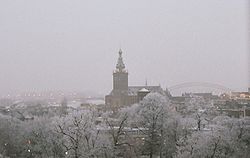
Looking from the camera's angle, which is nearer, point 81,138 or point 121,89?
point 81,138

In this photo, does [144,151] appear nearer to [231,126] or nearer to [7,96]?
[231,126]

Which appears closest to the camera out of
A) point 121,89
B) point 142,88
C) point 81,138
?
point 81,138

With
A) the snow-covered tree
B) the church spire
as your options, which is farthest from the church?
the snow-covered tree

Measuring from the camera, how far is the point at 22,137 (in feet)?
64.7

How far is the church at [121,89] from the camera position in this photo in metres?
47.4

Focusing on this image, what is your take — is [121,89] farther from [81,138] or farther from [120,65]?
[81,138]

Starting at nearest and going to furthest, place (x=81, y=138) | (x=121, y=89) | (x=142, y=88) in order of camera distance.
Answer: (x=81, y=138) → (x=142, y=88) → (x=121, y=89)

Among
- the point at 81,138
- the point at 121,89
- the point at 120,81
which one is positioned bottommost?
the point at 81,138

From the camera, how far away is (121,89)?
49875mm

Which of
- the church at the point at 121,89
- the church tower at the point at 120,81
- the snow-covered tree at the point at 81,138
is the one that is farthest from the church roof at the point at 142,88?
the snow-covered tree at the point at 81,138

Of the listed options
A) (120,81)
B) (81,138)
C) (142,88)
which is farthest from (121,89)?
(81,138)

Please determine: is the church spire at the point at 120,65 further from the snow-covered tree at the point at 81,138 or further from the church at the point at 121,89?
the snow-covered tree at the point at 81,138

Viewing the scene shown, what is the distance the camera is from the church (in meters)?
47.4

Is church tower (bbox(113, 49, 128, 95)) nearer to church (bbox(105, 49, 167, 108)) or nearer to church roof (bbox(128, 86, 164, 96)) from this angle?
church (bbox(105, 49, 167, 108))
